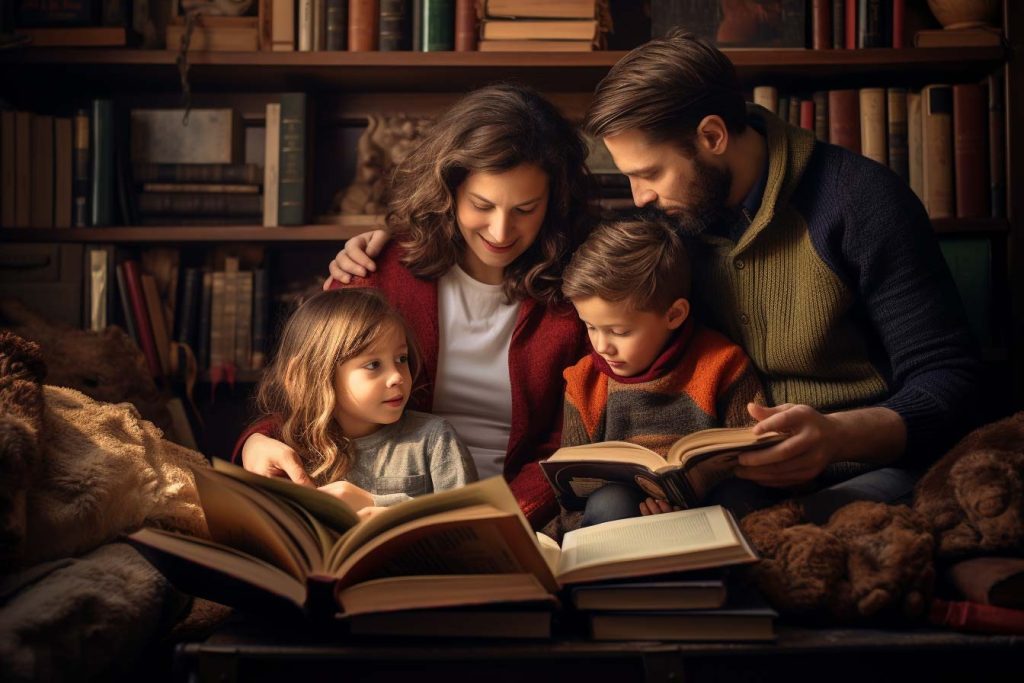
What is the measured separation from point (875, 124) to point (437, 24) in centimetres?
111

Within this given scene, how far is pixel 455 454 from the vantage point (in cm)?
165

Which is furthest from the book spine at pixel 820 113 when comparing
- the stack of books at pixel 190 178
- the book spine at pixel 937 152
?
the stack of books at pixel 190 178

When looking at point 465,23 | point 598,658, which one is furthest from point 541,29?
point 598,658

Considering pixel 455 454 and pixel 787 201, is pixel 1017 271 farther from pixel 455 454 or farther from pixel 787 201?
pixel 455 454

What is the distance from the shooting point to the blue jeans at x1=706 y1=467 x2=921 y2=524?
1440mm

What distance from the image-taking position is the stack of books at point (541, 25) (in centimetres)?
233

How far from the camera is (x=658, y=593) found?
1068 millimetres

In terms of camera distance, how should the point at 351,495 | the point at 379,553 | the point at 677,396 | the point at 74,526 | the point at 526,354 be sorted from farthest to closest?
the point at 526,354, the point at 677,396, the point at 351,495, the point at 74,526, the point at 379,553

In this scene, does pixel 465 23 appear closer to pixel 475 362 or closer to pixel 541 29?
pixel 541 29

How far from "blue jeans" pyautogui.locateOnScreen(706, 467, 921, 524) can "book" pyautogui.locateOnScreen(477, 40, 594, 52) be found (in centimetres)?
125

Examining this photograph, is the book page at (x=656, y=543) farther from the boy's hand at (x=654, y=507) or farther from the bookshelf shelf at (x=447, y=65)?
the bookshelf shelf at (x=447, y=65)

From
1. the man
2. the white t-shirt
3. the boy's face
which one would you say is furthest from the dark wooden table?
the white t-shirt

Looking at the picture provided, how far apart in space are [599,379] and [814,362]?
1.23ft

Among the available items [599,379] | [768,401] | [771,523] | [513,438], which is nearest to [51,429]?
[513,438]
